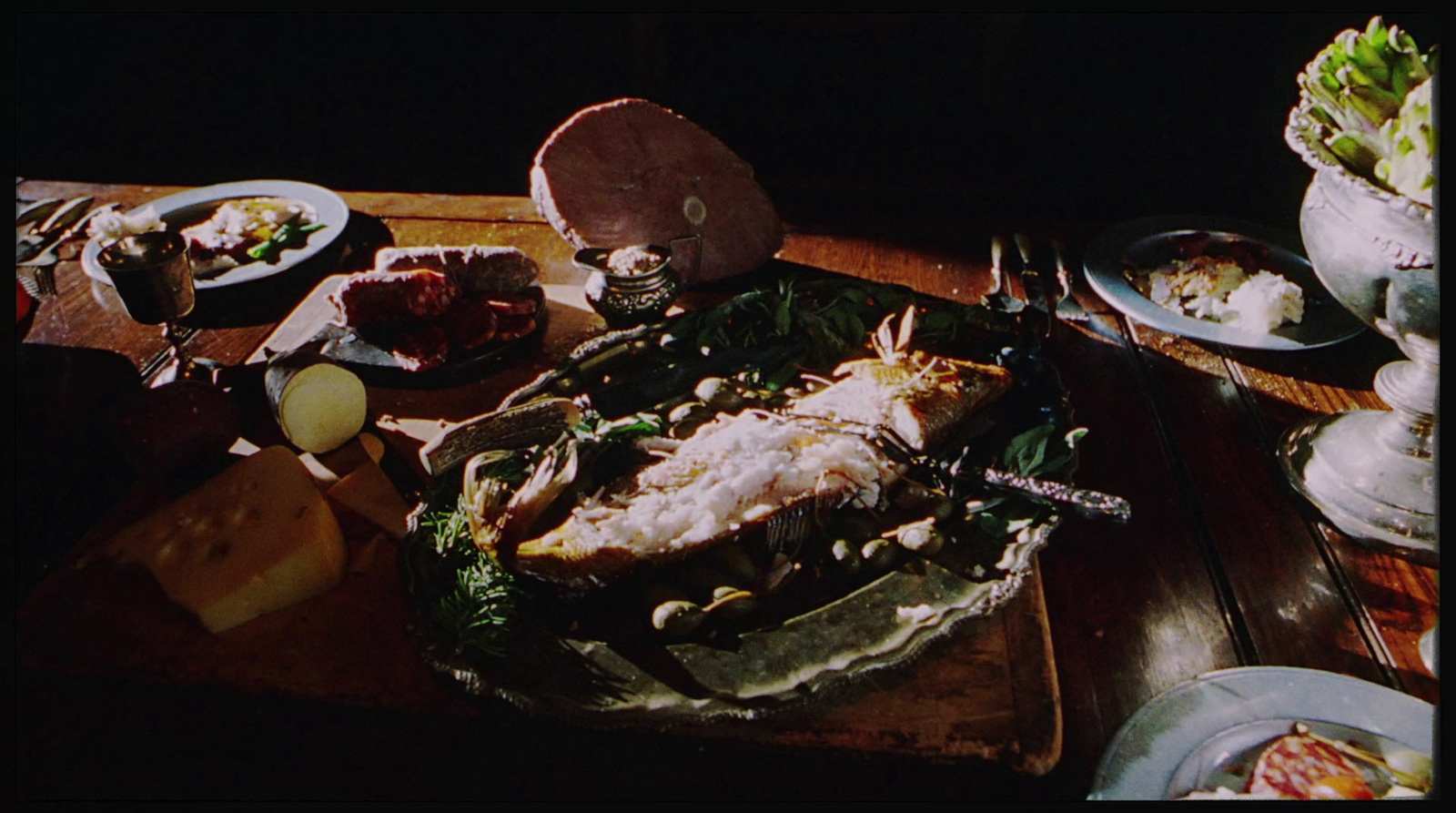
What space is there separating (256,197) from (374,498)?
1.76 m

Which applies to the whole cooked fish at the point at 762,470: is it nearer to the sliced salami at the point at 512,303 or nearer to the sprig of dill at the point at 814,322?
the sprig of dill at the point at 814,322

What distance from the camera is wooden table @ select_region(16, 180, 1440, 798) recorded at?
4.00 feet

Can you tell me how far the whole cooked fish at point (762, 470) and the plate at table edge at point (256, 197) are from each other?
1414 mm

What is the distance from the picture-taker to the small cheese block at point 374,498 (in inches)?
60.4

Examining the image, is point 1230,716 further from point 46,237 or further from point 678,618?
point 46,237

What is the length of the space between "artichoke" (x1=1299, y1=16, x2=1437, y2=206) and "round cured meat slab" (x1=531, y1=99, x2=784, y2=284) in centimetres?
135

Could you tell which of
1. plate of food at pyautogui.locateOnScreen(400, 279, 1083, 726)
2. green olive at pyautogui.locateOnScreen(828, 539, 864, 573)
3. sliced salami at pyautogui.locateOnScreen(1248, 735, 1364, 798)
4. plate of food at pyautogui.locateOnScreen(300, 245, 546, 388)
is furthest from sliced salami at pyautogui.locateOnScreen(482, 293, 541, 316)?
sliced salami at pyautogui.locateOnScreen(1248, 735, 1364, 798)

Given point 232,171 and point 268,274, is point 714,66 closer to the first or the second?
point 232,171

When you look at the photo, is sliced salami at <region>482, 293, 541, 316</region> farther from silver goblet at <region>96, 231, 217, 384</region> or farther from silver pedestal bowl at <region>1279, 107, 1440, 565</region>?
silver pedestal bowl at <region>1279, 107, 1440, 565</region>

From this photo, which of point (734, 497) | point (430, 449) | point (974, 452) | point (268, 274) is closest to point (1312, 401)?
point (974, 452)

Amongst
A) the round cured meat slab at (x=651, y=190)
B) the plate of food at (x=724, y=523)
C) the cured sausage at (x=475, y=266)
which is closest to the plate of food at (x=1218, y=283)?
the plate of food at (x=724, y=523)

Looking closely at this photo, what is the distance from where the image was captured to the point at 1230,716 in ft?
3.78

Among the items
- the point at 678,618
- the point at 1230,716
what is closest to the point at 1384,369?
the point at 1230,716

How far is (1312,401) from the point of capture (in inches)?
72.2
